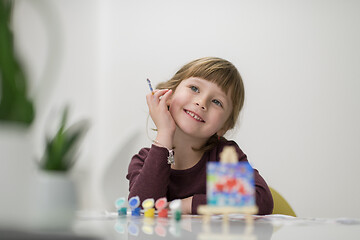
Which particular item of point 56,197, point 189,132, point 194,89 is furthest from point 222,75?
point 56,197

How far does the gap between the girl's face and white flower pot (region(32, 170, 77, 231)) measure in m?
0.84

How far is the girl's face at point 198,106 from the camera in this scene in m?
1.24

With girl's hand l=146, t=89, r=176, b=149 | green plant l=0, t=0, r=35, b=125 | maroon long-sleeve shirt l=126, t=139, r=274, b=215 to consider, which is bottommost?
maroon long-sleeve shirt l=126, t=139, r=274, b=215

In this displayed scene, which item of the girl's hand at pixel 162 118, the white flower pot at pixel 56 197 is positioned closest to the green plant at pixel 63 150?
the white flower pot at pixel 56 197

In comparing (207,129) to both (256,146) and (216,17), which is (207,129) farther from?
(216,17)

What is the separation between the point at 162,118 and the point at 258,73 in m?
1.79

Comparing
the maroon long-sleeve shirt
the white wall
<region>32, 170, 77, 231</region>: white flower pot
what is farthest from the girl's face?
the white wall

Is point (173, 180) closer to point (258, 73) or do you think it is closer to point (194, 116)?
point (194, 116)

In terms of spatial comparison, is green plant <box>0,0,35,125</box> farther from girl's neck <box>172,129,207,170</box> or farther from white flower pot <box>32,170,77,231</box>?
girl's neck <box>172,129,207,170</box>

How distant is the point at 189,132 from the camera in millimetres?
1275

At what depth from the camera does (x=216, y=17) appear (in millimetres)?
3086

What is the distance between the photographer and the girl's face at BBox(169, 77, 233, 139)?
1.24 metres

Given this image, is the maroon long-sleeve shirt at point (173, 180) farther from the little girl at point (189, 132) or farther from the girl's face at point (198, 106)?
the girl's face at point (198, 106)

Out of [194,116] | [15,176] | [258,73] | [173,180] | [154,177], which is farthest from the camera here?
[258,73]
